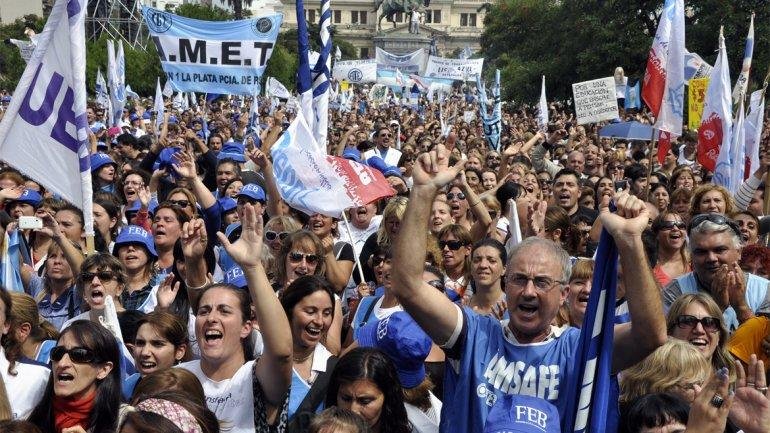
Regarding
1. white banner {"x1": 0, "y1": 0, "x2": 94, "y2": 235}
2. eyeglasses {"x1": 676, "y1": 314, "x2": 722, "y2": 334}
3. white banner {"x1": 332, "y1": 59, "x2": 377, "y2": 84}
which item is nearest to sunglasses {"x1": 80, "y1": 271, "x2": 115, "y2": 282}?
white banner {"x1": 0, "y1": 0, "x2": 94, "y2": 235}

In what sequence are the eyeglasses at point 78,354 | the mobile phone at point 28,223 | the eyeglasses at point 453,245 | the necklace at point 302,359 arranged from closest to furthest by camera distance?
1. the eyeglasses at point 78,354
2. the necklace at point 302,359
3. the mobile phone at point 28,223
4. the eyeglasses at point 453,245

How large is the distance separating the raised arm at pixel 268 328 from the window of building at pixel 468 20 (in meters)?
125

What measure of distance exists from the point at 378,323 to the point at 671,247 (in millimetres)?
2730

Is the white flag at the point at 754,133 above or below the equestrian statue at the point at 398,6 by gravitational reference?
below

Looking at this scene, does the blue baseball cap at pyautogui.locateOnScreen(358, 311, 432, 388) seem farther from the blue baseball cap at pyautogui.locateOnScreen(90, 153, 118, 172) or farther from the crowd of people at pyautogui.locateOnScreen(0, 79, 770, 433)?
the blue baseball cap at pyautogui.locateOnScreen(90, 153, 118, 172)

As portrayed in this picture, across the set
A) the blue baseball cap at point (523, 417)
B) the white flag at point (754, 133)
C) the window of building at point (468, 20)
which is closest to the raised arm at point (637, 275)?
the blue baseball cap at point (523, 417)

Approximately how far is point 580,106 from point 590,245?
8033 mm

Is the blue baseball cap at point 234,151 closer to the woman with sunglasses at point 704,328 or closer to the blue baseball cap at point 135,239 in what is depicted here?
the blue baseball cap at point 135,239

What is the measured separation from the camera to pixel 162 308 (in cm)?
506

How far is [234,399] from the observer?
152 inches

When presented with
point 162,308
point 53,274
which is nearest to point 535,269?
point 162,308

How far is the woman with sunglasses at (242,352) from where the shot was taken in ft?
12.4

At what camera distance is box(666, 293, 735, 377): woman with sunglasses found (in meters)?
4.49

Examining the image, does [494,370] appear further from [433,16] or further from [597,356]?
[433,16]
